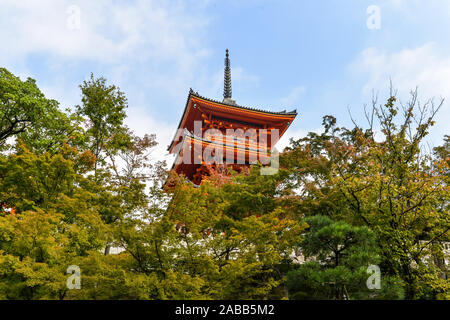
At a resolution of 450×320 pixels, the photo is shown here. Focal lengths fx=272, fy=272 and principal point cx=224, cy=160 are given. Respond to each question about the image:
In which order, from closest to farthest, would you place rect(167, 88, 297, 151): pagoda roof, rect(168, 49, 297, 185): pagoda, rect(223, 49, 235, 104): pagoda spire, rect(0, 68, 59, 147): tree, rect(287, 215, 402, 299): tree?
rect(287, 215, 402, 299): tree, rect(0, 68, 59, 147): tree, rect(168, 49, 297, 185): pagoda, rect(167, 88, 297, 151): pagoda roof, rect(223, 49, 235, 104): pagoda spire

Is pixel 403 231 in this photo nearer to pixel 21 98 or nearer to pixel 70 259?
pixel 70 259

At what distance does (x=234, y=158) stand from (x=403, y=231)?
1228 centimetres

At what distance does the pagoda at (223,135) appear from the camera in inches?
663

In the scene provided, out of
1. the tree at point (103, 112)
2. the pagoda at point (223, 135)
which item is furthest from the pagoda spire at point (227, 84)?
the tree at point (103, 112)

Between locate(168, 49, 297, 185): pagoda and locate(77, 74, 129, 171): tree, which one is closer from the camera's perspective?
locate(77, 74, 129, 171): tree

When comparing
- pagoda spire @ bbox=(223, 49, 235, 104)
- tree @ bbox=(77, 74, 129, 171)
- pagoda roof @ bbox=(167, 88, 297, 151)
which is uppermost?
pagoda spire @ bbox=(223, 49, 235, 104)

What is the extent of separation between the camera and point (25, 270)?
14.5 feet

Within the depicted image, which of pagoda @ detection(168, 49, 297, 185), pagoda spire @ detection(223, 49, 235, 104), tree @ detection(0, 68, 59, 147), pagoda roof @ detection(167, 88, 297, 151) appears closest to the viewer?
tree @ detection(0, 68, 59, 147)

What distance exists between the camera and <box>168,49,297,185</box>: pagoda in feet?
55.3

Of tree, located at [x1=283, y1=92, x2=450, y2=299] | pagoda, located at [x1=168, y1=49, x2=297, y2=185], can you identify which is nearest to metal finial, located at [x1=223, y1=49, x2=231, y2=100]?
pagoda, located at [x1=168, y1=49, x2=297, y2=185]

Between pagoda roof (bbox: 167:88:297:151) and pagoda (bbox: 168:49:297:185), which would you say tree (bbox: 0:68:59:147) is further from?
pagoda roof (bbox: 167:88:297:151)

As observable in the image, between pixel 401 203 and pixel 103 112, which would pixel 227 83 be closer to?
pixel 103 112
